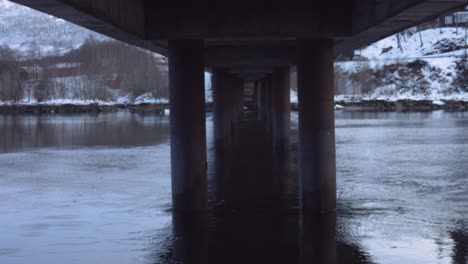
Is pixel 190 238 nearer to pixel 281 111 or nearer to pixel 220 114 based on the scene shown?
pixel 281 111

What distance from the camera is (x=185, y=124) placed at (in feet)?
59.3

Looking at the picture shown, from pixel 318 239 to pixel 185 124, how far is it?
512cm

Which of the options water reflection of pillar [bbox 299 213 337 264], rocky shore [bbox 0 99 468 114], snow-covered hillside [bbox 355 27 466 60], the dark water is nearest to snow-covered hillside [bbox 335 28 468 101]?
snow-covered hillside [bbox 355 27 466 60]

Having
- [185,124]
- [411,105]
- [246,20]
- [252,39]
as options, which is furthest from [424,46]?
[246,20]

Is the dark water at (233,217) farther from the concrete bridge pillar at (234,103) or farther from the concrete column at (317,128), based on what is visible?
the concrete bridge pillar at (234,103)

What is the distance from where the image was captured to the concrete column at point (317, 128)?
18031 millimetres

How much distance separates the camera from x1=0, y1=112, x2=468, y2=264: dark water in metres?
14.6

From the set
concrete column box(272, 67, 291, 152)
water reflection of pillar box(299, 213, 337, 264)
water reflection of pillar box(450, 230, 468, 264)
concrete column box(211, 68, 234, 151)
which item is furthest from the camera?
concrete column box(211, 68, 234, 151)

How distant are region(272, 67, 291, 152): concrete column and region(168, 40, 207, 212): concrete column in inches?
788

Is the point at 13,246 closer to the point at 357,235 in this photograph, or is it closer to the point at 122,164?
the point at 357,235

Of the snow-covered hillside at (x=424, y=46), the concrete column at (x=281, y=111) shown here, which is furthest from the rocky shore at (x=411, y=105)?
the concrete column at (x=281, y=111)

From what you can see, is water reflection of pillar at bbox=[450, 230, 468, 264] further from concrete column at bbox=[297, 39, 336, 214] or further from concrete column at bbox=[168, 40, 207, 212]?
concrete column at bbox=[168, 40, 207, 212]

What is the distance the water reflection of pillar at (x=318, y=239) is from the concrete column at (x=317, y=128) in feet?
2.12

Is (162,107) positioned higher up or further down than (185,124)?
higher up
